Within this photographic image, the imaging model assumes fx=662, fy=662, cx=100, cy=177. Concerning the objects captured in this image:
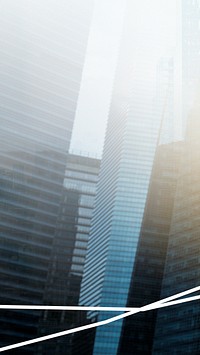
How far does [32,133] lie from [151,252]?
79.7 ft

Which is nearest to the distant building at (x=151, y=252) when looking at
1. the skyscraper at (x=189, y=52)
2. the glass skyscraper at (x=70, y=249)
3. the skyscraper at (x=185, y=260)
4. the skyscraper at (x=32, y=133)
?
the glass skyscraper at (x=70, y=249)

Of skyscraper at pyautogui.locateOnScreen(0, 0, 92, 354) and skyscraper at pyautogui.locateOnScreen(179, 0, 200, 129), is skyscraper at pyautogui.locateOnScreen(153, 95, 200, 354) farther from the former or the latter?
skyscraper at pyautogui.locateOnScreen(0, 0, 92, 354)

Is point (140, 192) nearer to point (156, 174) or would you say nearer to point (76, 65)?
point (156, 174)

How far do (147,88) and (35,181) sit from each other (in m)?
40.9

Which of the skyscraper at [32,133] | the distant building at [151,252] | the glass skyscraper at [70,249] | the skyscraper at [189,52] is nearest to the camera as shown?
the skyscraper at [32,133]

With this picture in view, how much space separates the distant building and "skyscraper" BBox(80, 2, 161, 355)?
133 centimetres

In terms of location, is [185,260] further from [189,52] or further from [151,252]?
[189,52]

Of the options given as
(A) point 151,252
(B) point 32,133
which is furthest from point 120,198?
(B) point 32,133

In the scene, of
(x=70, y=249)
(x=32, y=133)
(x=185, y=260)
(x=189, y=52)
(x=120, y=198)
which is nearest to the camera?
(x=185, y=260)

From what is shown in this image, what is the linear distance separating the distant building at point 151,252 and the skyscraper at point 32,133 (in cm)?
1433

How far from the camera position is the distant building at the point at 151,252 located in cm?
9088

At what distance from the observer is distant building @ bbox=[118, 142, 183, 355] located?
298ft

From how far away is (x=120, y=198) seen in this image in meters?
105

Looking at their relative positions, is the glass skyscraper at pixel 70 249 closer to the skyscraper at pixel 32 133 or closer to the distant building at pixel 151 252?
the distant building at pixel 151 252
